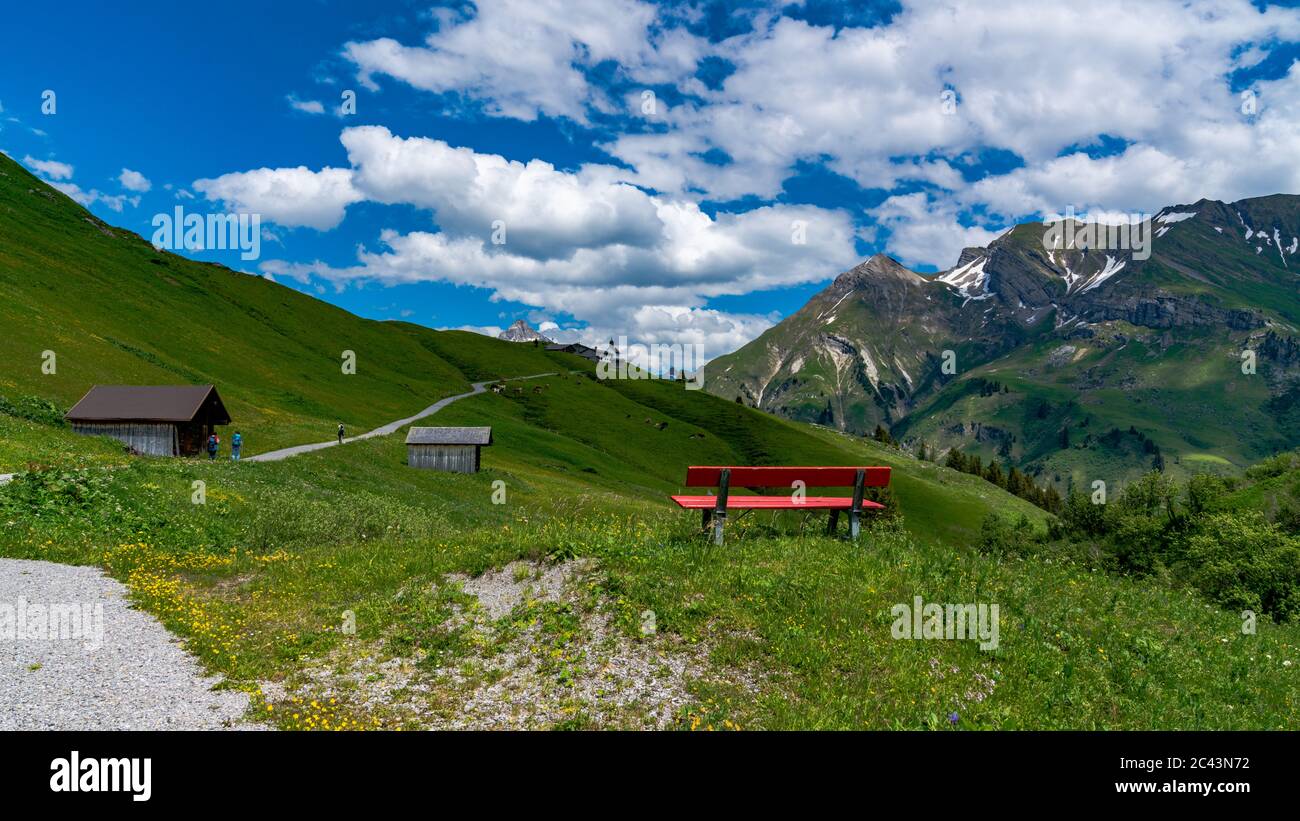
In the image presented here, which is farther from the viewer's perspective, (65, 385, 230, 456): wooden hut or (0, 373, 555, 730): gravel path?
(65, 385, 230, 456): wooden hut

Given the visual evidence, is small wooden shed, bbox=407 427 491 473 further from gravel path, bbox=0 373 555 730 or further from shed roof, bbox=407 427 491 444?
gravel path, bbox=0 373 555 730

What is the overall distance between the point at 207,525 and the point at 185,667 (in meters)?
15.0

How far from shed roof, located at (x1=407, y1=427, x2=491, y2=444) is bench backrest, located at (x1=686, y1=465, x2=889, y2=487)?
55.2m

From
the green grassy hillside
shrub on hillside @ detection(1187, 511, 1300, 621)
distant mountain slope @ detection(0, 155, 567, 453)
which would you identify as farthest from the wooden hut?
shrub on hillside @ detection(1187, 511, 1300, 621)

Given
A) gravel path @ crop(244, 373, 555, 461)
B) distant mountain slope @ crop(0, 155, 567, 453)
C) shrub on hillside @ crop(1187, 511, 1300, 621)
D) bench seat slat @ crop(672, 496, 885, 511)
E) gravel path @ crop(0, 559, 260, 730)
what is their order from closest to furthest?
gravel path @ crop(0, 559, 260, 730) → bench seat slat @ crop(672, 496, 885, 511) → shrub on hillside @ crop(1187, 511, 1300, 621) → gravel path @ crop(244, 373, 555, 461) → distant mountain slope @ crop(0, 155, 567, 453)

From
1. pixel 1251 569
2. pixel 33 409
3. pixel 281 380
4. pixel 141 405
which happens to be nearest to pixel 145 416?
pixel 141 405

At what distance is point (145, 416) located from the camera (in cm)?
5016

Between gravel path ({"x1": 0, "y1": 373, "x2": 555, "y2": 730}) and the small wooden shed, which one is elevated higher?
the small wooden shed

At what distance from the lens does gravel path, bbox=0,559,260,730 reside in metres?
8.83

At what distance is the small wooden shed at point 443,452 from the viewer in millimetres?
67750

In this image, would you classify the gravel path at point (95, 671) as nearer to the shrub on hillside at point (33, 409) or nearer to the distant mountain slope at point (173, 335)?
the shrub on hillside at point (33, 409)

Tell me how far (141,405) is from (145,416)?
3.80 ft

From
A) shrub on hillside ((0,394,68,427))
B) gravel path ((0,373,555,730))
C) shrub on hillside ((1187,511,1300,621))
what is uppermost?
shrub on hillside ((0,394,68,427))
